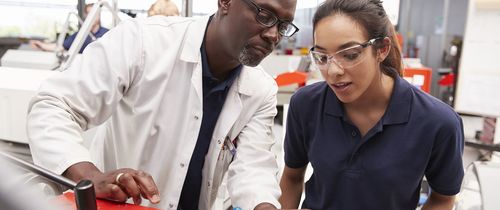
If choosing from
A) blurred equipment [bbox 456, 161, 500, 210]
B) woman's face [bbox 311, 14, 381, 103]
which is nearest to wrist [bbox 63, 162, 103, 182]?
woman's face [bbox 311, 14, 381, 103]

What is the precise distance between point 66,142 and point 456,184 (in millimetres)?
1049

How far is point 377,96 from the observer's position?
3.88ft

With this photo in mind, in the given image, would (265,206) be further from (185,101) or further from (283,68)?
(283,68)

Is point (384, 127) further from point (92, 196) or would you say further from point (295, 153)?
point (92, 196)

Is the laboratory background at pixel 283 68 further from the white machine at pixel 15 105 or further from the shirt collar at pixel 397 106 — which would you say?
the shirt collar at pixel 397 106

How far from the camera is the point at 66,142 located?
36.4 inches

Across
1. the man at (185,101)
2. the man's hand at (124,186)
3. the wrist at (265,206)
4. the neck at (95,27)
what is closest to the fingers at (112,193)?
the man's hand at (124,186)

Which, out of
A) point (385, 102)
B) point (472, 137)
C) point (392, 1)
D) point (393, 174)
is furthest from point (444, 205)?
point (472, 137)

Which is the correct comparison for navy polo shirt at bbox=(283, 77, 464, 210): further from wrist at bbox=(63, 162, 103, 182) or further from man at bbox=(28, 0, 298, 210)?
wrist at bbox=(63, 162, 103, 182)

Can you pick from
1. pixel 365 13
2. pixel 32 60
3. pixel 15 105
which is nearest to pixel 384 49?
pixel 365 13

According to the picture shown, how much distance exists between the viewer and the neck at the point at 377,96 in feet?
3.85

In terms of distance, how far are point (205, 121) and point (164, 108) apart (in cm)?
13

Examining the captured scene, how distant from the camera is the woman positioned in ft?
3.59

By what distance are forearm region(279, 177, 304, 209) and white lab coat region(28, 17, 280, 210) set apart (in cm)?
22
